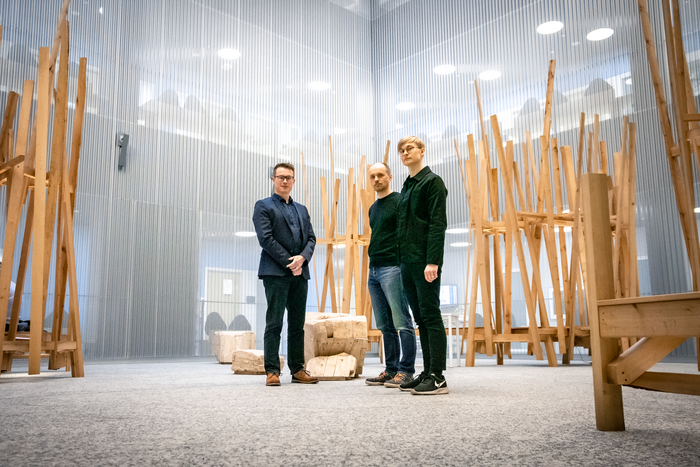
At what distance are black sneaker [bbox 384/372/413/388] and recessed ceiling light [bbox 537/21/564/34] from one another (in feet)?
23.0

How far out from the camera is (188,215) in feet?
27.3

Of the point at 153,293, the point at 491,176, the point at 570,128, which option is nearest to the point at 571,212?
the point at 491,176

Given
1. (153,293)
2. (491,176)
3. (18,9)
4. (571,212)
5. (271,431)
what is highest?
(18,9)

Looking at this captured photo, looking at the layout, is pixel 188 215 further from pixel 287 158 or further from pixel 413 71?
pixel 413 71

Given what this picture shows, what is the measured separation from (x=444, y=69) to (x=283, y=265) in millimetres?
7483

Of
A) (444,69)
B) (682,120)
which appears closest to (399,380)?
(682,120)

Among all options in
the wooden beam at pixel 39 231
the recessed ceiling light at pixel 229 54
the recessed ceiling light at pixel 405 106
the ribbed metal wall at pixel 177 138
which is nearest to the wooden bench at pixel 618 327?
the wooden beam at pixel 39 231

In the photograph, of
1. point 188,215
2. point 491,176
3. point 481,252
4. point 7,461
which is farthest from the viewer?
point 188,215

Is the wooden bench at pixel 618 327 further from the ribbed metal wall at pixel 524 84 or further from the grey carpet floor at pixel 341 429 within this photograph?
the ribbed metal wall at pixel 524 84

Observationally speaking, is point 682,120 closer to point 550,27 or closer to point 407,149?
point 407,149

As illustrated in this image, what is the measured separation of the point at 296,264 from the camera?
11.6ft

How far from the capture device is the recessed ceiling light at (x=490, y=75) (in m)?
9.20

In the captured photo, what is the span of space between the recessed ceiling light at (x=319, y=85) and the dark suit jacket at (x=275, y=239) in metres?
6.95

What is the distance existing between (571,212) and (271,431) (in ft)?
15.7
